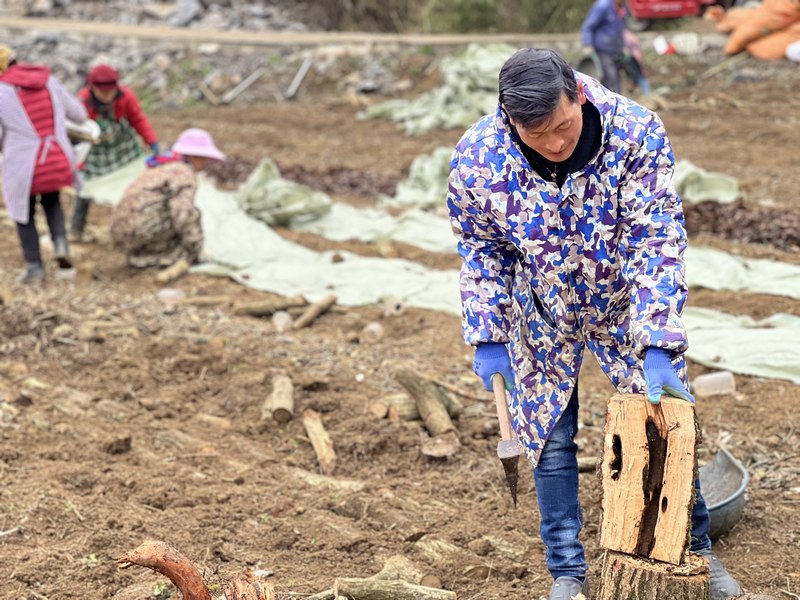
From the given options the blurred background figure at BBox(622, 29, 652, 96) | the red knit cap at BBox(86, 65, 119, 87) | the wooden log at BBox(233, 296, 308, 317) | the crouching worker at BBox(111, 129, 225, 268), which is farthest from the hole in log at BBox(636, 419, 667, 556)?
the blurred background figure at BBox(622, 29, 652, 96)

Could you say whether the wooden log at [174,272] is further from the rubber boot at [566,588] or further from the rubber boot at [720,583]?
the rubber boot at [720,583]

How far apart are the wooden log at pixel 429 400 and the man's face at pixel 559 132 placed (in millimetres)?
2157

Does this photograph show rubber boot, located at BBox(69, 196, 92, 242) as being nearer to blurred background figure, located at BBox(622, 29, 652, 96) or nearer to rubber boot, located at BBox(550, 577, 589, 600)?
rubber boot, located at BBox(550, 577, 589, 600)

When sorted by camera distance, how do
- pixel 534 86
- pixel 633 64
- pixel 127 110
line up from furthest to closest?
pixel 633 64
pixel 127 110
pixel 534 86

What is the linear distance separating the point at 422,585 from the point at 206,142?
4.38 metres

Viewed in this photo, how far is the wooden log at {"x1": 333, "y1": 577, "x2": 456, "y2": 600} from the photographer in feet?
9.67

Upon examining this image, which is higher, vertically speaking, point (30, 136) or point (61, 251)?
point (30, 136)

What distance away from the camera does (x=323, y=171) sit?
10.4 meters

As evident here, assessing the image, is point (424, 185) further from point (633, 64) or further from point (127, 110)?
point (633, 64)

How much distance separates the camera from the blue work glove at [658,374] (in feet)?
8.46

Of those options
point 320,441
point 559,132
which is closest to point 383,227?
point 320,441

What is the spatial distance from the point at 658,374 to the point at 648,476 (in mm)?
275

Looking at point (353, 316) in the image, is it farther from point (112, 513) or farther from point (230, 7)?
point (230, 7)

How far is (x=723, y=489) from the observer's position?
3.77m
